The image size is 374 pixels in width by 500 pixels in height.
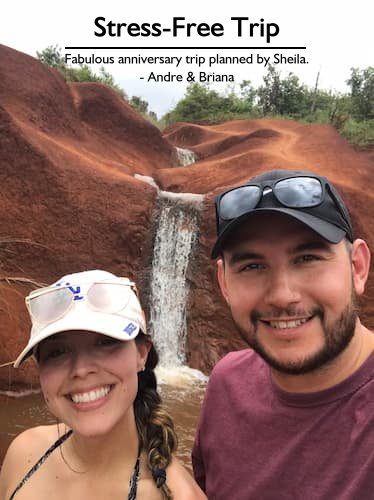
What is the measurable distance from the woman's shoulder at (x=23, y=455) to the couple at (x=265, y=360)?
6 centimetres

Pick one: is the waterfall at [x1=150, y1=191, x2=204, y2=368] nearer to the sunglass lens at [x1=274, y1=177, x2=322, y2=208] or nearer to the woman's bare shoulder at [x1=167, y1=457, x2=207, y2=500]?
the woman's bare shoulder at [x1=167, y1=457, x2=207, y2=500]

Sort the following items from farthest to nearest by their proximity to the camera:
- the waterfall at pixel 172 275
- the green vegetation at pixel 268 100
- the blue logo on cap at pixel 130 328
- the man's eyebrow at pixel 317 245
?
the green vegetation at pixel 268 100, the waterfall at pixel 172 275, the blue logo on cap at pixel 130 328, the man's eyebrow at pixel 317 245

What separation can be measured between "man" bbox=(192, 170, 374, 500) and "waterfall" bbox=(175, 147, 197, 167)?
52.1 feet

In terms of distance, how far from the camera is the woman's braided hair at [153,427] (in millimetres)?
1530

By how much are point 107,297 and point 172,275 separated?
27.3 feet

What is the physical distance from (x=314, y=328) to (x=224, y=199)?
59 cm

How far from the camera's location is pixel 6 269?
8.79 meters

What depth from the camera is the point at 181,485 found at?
1517 millimetres

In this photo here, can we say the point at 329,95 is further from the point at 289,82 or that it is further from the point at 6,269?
the point at 6,269

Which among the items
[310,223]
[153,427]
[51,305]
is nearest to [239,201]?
[310,223]

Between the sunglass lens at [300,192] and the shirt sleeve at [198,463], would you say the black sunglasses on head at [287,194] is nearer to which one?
the sunglass lens at [300,192]

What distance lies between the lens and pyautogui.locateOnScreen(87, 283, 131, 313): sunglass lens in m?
1.57

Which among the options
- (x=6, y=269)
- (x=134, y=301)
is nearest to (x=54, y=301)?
(x=134, y=301)

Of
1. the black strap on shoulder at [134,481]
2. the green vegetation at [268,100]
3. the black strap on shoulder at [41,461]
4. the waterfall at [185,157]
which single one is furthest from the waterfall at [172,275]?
the green vegetation at [268,100]
